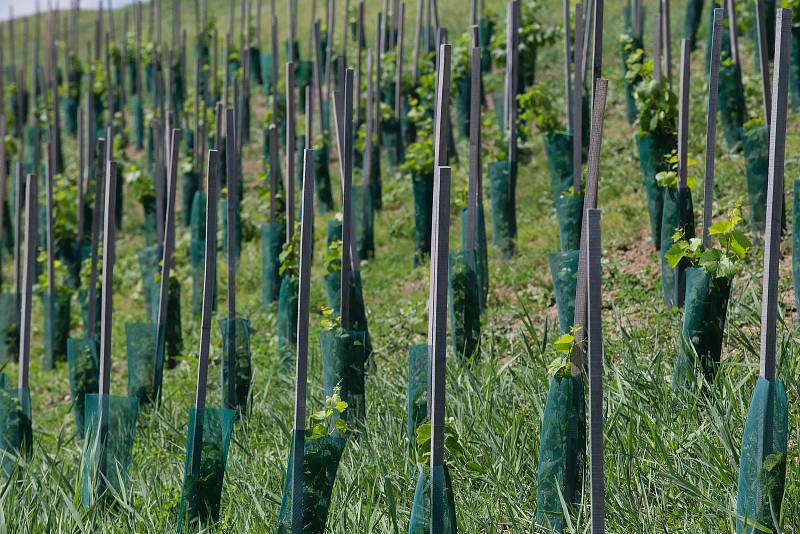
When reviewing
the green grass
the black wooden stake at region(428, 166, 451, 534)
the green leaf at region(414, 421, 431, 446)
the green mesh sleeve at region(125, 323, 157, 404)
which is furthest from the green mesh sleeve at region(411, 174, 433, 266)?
the black wooden stake at region(428, 166, 451, 534)

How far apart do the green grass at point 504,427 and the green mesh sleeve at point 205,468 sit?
0.07 metres

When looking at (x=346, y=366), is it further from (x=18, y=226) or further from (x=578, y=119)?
(x=18, y=226)

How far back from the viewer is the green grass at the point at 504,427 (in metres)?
2.73

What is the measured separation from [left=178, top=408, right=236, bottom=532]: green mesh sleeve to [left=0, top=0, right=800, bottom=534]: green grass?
2.6 inches

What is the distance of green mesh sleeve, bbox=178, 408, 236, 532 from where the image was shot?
3064 millimetres

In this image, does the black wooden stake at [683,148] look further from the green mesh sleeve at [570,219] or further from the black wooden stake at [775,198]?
the black wooden stake at [775,198]

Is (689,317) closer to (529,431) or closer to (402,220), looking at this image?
(529,431)

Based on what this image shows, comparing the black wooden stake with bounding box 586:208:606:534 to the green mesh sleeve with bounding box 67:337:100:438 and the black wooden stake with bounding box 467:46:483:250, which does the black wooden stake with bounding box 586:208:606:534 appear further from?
the green mesh sleeve with bounding box 67:337:100:438

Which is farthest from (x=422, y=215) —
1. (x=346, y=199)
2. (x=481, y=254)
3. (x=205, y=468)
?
(x=205, y=468)

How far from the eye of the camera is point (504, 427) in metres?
3.20

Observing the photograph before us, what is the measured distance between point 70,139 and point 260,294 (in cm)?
783

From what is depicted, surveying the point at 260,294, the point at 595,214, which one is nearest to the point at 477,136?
the point at 595,214

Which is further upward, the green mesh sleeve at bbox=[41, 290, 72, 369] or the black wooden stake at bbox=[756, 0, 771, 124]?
the black wooden stake at bbox=[756, 0, 771, 124]

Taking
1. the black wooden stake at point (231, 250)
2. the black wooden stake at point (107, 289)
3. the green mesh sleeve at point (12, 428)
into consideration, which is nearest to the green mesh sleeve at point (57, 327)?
the green mesh sleeve at point (12, 428)
